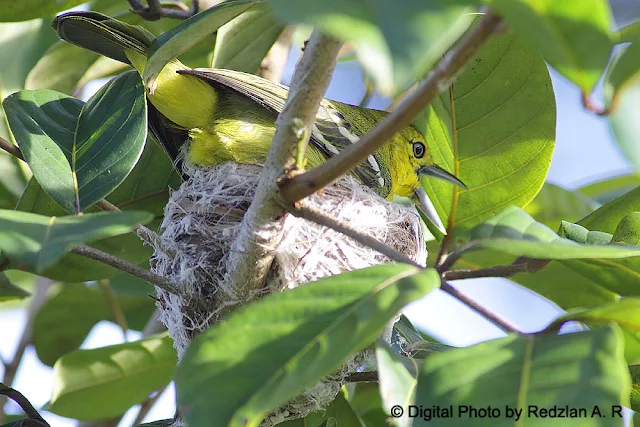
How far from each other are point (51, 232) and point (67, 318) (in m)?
2.27

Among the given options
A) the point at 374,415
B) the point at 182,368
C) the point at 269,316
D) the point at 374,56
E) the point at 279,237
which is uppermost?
the point at 374,56

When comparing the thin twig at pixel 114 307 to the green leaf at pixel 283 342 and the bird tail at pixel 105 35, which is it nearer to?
the bird tail at pixel 105 35

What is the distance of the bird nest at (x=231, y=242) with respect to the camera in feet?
6.81

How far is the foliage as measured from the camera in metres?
1.00

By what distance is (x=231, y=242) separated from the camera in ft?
7.36

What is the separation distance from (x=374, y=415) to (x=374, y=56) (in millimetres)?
2257

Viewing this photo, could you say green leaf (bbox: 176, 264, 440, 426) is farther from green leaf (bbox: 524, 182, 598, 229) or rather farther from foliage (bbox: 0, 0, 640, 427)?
green leaf (bbox: 524, 182, 598, 229)

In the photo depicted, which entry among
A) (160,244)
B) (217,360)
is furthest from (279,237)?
(217,360)

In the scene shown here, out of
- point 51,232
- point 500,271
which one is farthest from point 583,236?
point 51,232

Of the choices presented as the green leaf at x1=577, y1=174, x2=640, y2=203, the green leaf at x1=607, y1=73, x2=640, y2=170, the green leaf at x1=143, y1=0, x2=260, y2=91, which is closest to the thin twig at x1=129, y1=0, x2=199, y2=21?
the green leaf at x1=143, y1=0, x2=260, y2=91

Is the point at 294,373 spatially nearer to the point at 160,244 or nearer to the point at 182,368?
the point at 182,368

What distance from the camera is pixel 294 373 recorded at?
1223mm

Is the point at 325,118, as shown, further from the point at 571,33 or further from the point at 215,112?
the point at 571,33

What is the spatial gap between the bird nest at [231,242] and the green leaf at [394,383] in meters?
0.58
